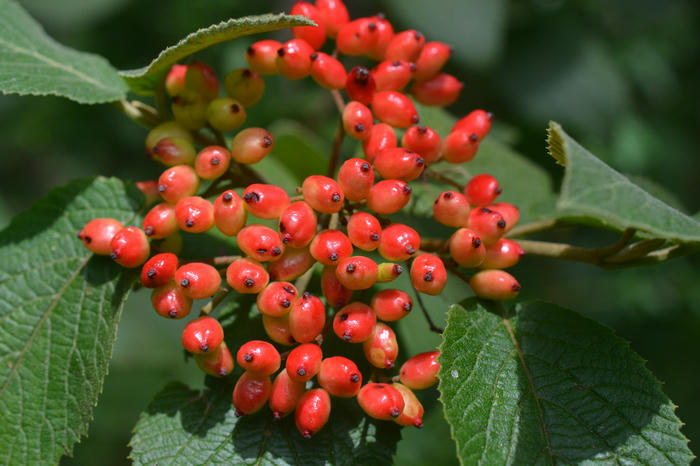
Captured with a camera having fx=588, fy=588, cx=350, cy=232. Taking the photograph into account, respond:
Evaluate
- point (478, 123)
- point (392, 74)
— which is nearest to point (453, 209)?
point (478, 123)

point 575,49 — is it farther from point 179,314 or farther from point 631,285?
point 179,314

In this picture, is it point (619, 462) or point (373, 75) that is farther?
point (373, 75)

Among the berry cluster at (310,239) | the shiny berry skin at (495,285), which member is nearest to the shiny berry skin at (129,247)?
the berry cluster at (310,239)

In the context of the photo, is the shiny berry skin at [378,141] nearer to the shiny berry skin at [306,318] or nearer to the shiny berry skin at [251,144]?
the shiny berry skin at [251,144]

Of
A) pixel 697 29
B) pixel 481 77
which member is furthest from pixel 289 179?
pixel 697 29

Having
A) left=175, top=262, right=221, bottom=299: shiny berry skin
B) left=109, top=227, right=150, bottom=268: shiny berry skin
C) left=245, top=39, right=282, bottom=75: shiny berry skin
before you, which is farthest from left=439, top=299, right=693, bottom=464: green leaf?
left=245, top=39, right=282, bottom=75: shiny berry skin

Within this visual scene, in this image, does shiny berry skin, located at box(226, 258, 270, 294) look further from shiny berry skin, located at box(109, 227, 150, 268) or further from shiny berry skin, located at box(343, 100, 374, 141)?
shiny berry skin, located at box(343, 100, 374, 141)

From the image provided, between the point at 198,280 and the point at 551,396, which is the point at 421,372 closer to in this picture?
the point at 551,396

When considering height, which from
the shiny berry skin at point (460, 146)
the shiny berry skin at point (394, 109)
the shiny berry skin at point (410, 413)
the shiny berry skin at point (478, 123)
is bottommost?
the shiny berry skin at point (410, 413)
